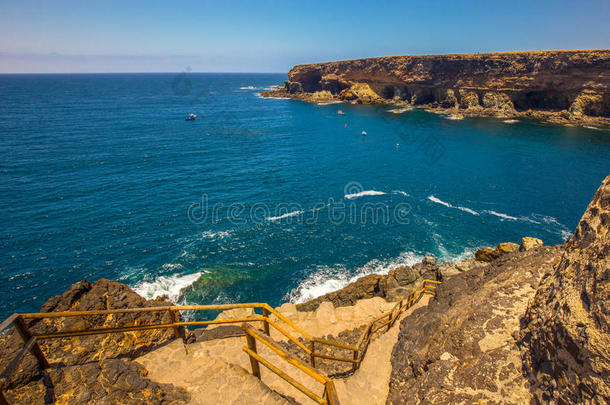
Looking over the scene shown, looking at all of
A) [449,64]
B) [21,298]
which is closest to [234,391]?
[21,298]

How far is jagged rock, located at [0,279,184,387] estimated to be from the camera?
729cm

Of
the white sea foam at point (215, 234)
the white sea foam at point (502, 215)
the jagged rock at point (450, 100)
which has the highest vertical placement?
the jagged rock at point (450, 100)

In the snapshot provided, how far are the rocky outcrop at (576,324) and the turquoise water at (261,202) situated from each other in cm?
1705

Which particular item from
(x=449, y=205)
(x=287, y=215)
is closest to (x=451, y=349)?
(x=287, y=215)

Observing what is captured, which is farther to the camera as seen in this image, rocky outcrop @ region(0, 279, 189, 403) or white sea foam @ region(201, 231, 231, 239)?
white sea foam @ region(201, 231, 231, 239)

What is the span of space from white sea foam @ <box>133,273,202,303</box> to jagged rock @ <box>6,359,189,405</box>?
16482mm

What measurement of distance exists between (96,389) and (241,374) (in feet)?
9.63

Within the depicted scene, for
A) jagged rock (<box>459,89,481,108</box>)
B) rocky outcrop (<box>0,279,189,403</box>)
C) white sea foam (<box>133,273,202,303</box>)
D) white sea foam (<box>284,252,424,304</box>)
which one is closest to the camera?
rocky outcrop (<box>0,279,189,403</box>)

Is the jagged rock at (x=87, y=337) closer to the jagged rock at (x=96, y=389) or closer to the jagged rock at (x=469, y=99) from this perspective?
the jagged rock at (x=96, y=389)

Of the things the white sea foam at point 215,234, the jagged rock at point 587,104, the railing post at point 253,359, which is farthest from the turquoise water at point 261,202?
the railing post at point 253,359

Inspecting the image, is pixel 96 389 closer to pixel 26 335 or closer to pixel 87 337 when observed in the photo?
pixel 26 335

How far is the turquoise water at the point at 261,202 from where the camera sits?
2436 cm

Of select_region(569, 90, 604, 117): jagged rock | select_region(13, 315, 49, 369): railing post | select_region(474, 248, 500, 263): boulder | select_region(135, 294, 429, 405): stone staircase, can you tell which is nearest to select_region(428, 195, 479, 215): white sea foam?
select_region(474, 248, 500, 263): boulder

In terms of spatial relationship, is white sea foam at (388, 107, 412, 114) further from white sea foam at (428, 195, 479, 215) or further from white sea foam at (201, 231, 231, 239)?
white sea foam at (201, 231, 231, 239)
